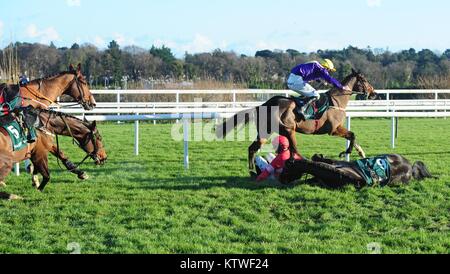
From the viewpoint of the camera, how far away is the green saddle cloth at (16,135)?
7000mm

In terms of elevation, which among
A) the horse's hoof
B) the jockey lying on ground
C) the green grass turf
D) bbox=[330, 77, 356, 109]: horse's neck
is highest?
bbox=[330, 77, 356, 109]: horse's neck

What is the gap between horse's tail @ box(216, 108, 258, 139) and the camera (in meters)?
9.70

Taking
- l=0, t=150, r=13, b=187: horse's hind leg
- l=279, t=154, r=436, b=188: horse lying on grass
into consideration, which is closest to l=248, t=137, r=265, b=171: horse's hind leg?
l=279, t=154, r=436, b=188: horse lying on grass

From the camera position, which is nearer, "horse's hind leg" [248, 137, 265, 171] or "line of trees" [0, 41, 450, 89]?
"horse's hind leg" [248, 137, 265, 171]

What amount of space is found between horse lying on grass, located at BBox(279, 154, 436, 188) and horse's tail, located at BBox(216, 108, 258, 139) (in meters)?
1.96

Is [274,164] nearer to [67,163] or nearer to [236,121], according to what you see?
[236,121]

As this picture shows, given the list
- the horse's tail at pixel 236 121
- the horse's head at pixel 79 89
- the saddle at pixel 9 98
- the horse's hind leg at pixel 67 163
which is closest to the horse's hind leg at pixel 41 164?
the horse's hind leg at pixel 67 163

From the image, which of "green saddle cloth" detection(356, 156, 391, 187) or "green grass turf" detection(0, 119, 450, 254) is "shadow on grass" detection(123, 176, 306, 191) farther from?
"green saddle cloth" detection(356, 156, 391, 187)

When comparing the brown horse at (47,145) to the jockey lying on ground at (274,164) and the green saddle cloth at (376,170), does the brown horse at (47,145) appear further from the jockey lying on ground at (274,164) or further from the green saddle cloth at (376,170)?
the green saddle cloth at (376,170)

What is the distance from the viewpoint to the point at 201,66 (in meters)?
47.2

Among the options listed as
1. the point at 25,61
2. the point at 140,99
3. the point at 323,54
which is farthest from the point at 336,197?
the point at 323,54

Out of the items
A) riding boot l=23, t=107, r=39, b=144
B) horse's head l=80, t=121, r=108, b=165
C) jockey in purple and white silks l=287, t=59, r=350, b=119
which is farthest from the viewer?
jockey in purple and white silks l=287, t=59, r=350, b=119
